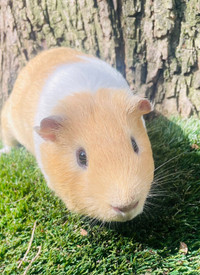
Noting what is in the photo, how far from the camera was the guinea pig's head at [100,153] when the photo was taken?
2.09 m

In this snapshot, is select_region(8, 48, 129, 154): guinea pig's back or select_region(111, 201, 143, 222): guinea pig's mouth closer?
select_region(111, 201, 143, 222): guinea pig's mouth

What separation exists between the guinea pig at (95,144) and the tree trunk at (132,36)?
38.5 inches

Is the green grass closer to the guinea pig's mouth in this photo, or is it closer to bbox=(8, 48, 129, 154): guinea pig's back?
the guinea pig's mouth

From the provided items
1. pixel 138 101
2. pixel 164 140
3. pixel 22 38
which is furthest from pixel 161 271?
pixel 22 38

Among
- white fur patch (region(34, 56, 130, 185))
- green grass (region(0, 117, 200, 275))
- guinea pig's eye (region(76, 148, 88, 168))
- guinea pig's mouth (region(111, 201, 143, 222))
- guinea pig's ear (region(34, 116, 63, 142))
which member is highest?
white fur patch (region(34, 56, 130, 185))

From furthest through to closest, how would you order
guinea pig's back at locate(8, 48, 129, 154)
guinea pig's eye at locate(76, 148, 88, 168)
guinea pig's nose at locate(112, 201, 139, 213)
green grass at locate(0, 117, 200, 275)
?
guinea pig's back at locate(8, 48, 129, 154) → green grass at locate(0, 117, 200, 275) → guinea pig's eye at locate(76, 148, 88, 168) → guinea pig's nose at locate(112, 201, 139, 213)

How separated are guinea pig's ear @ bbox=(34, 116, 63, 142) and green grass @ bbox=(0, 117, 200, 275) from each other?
1070 mm

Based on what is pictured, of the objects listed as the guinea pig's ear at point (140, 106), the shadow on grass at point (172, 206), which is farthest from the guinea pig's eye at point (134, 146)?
the shadow on grass at point (172, 206)

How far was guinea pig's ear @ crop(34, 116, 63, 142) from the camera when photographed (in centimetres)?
242

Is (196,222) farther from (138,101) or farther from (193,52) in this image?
(193,52)

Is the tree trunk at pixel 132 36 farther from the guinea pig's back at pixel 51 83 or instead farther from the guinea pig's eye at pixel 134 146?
the guinea pig's eye at pixel 134 146

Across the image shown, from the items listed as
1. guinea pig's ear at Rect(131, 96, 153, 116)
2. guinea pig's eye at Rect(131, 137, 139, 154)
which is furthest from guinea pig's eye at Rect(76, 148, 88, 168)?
guinea pig's ear at Rect(131, 96, 153, 116)

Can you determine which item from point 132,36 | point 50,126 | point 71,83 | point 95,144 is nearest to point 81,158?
point 95,144

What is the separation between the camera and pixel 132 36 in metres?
3.85
